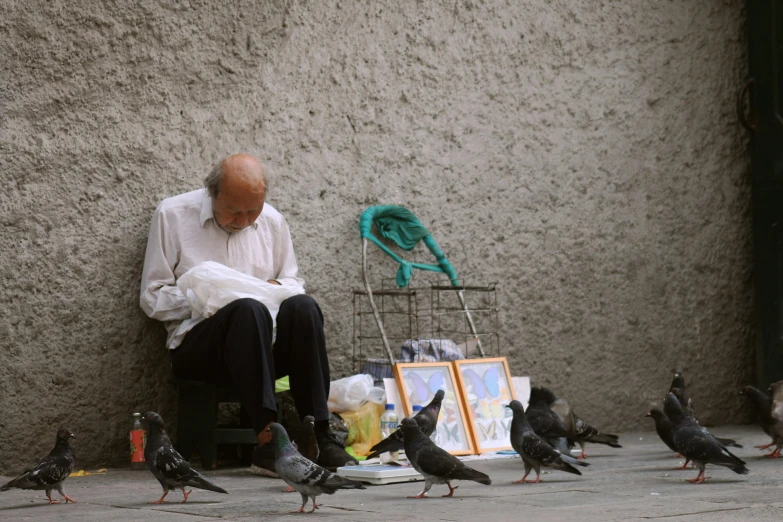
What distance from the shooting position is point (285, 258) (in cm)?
527

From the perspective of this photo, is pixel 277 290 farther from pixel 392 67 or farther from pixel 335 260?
pixel 392 67

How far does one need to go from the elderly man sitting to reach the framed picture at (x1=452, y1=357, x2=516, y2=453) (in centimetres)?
104

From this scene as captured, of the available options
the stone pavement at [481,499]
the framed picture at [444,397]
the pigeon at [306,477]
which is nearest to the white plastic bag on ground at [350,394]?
the framed picture at [444,397]

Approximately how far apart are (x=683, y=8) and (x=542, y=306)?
2.33m

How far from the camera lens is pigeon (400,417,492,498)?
3.79 meters

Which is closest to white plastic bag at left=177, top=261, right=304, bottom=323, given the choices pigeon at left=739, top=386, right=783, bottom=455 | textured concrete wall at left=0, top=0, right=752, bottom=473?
textured concrete wall at left=0, top=0, right=752, bottom=473

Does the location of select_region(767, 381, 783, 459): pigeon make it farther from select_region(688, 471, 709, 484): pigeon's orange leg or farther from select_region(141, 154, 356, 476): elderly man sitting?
select_region(141, 154, 356, 476): elderly man sitting

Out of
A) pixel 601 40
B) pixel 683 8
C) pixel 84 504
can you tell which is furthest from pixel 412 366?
pixel 683 8

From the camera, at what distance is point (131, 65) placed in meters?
5.12

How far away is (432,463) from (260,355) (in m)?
0.97

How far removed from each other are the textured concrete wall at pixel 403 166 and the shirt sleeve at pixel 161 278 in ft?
0.63

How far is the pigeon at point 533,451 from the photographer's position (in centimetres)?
425

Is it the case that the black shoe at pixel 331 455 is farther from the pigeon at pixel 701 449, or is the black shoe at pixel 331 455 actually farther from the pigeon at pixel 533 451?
the pigeon at pixel 701 449

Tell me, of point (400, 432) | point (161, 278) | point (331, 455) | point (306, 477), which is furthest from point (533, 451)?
point (161, 278)
